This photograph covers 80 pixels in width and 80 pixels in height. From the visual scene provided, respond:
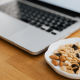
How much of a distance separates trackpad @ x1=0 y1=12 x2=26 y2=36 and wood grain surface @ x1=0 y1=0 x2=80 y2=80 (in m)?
0.09

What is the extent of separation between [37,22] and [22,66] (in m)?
0.29

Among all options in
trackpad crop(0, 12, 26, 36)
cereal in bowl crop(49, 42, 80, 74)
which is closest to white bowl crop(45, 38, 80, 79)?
cereal in bowl crop(49, 42, 80, 74)

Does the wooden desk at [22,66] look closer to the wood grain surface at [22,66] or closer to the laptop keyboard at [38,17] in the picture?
the wood grain surface at [22,66]

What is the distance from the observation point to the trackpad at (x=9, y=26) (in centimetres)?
63

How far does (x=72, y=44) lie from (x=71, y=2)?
27 centimetres

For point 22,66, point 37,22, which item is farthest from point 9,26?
point 22,66

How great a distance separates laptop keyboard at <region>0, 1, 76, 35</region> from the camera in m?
0.65

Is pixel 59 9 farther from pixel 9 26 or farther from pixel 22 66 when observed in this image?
pixel 22 66

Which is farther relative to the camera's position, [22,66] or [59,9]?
[59,9]

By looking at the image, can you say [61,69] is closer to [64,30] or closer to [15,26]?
[64,30]

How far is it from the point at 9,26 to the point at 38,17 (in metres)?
0.17

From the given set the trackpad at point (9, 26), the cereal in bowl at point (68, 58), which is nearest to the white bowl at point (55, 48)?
the cereal in bowl at point (68, 58)

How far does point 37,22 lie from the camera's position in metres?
0.69

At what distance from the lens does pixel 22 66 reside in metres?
0.47
